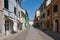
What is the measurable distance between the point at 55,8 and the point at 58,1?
3158mm

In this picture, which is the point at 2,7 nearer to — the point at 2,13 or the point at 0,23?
the point at 2,13

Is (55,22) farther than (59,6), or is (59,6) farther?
(55,22)

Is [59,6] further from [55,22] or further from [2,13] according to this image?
[2,13]

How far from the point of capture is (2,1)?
21031mm

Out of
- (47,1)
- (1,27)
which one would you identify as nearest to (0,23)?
(1,27)

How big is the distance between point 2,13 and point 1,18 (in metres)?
0.77

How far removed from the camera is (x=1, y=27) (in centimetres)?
2097

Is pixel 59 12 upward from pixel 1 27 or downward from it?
upward

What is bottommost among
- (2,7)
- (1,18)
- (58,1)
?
(1,18)

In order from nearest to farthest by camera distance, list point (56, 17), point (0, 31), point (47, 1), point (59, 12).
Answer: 1. point (0, 31)
2. point (59, 12)
3. point (56, 17)
4. point (47, 1)

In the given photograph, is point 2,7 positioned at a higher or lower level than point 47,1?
lower


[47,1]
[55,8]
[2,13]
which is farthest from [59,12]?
[47,1]

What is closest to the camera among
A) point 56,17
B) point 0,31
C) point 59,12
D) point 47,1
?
point 0,31

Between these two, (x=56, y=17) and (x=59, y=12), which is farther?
(x=56, y=17)
